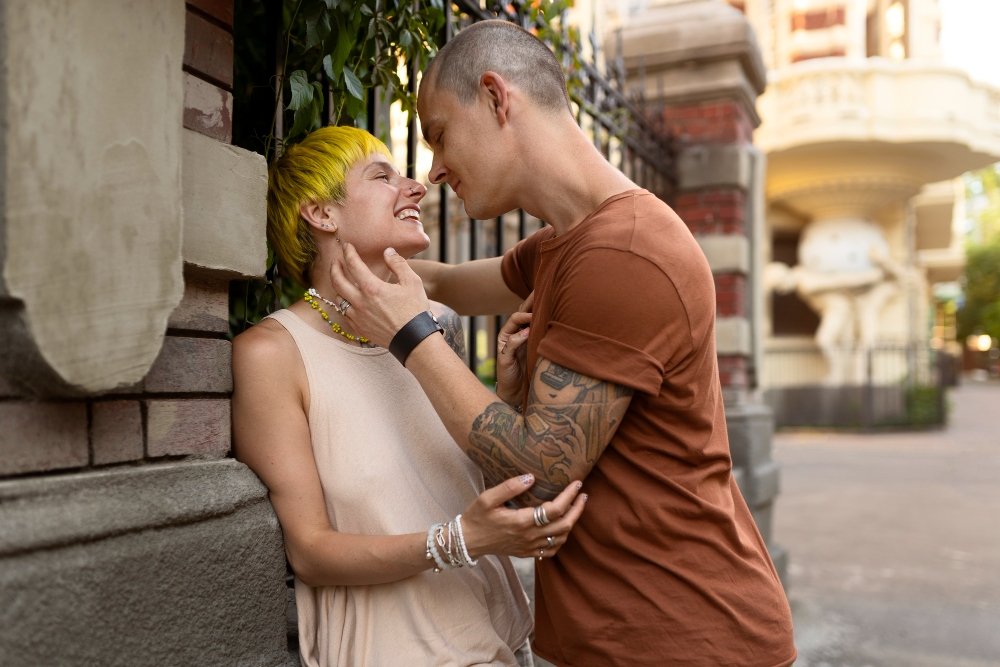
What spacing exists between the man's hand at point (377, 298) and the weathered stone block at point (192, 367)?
0.27 meters

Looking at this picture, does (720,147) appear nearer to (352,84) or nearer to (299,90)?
(352,84)

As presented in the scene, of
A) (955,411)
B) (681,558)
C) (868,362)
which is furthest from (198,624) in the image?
(955,411)

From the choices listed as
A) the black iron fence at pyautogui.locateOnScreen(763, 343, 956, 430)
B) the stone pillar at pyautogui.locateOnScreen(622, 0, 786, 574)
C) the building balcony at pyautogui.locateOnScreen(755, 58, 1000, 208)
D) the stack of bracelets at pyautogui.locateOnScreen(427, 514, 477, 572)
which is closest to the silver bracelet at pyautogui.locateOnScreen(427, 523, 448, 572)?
the stack of bracelets at pyautogui.locateOnScreen(427, 514, 477, 572)

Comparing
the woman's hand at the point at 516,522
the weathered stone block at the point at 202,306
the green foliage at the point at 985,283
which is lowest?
the woman's hand at the point at 516,522

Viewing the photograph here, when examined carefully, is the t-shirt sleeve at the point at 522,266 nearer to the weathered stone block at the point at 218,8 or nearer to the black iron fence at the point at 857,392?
the weathered stone block at the point at 218,8

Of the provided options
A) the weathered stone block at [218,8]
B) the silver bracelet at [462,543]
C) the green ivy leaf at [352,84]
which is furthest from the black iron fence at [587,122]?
the silver bracelet at [462,543]

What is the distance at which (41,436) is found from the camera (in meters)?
1.37

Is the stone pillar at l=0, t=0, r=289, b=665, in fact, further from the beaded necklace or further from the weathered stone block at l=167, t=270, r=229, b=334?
the beaded necklace

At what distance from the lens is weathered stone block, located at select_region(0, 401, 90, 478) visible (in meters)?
1.32

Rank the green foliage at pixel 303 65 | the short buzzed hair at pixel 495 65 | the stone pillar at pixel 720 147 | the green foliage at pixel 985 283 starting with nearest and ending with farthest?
the short buzzed hair at pixel 495 65
the green foliage at pixel 303 65
the stone pillar at pixel 720 147
the green foliage at pixel 985 283

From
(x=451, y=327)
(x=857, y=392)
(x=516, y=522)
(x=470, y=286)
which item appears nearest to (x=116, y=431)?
(x=516, y=522)

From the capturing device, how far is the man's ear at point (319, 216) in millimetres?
2059

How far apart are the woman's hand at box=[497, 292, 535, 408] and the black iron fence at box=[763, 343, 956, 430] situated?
15.5m

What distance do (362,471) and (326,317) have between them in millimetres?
383
